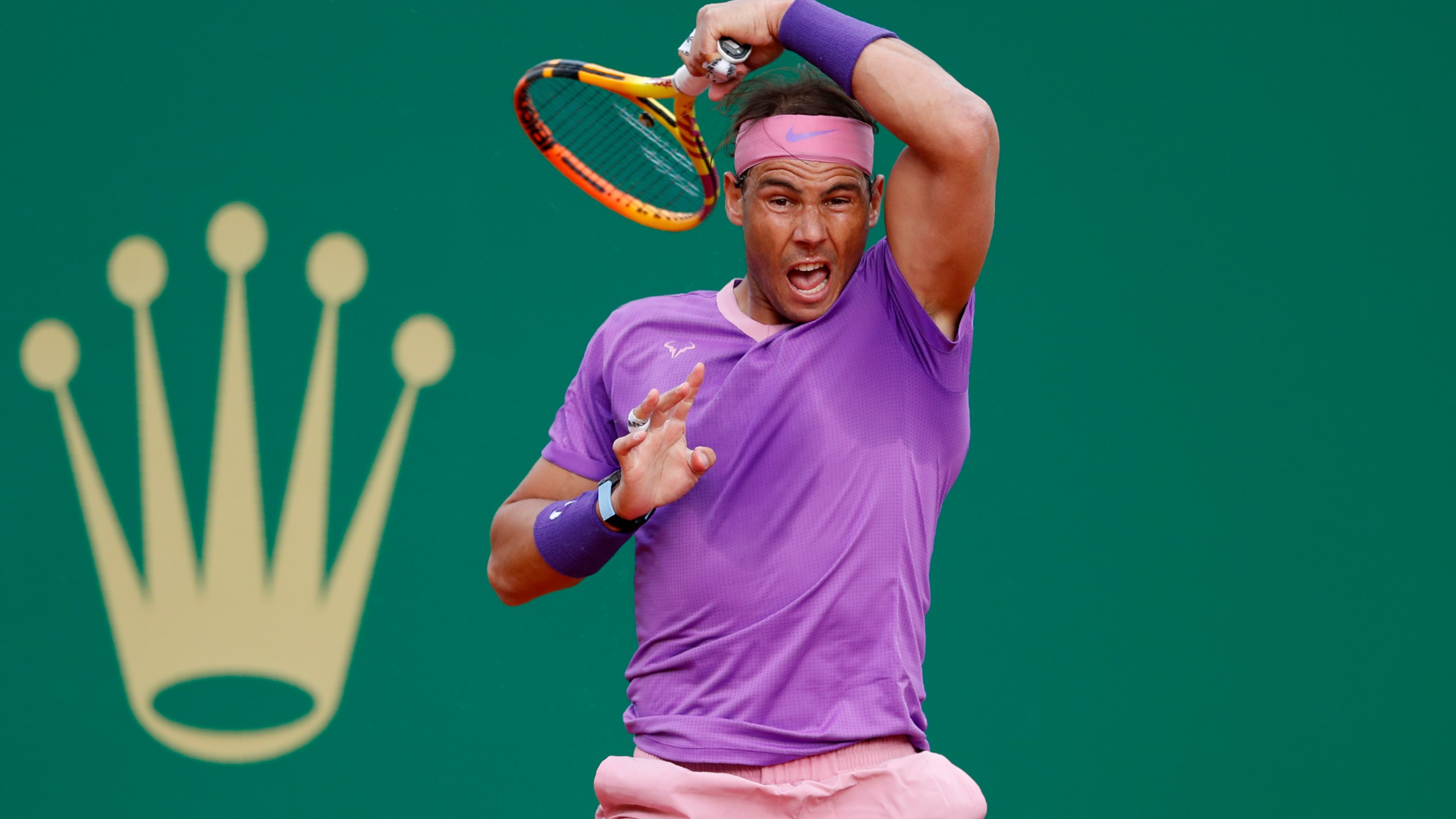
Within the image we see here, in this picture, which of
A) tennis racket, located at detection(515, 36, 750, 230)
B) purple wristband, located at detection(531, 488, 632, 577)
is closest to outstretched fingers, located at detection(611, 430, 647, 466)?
purple wristband, located at detection(531, 488, 632, 577)

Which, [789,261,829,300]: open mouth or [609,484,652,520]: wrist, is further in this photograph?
[789,261,829,300]: open mouth

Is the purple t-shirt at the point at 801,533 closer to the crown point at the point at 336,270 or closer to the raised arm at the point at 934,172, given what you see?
the raised arm at the point at 934,172

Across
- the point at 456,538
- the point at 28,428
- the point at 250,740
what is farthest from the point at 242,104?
the point at 250,740

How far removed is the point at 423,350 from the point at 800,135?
1.49m

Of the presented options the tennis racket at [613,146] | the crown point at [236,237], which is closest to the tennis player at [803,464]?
the tennis racket at [613,146]

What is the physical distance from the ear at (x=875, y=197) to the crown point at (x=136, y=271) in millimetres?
1827

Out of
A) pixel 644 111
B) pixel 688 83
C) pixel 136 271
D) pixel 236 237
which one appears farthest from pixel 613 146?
pixel 136 271

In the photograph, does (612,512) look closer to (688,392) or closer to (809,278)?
(688,392)

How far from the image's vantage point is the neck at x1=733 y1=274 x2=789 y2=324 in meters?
2.43

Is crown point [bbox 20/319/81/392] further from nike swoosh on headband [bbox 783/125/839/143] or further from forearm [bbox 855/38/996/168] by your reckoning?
forearm [bbox 855/38/996/168]

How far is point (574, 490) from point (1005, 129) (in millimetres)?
1840

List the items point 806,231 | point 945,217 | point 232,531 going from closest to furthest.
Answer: point 945,217
point 806,231
point 232,531

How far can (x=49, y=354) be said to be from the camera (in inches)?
135

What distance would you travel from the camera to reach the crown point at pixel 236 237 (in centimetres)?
350
